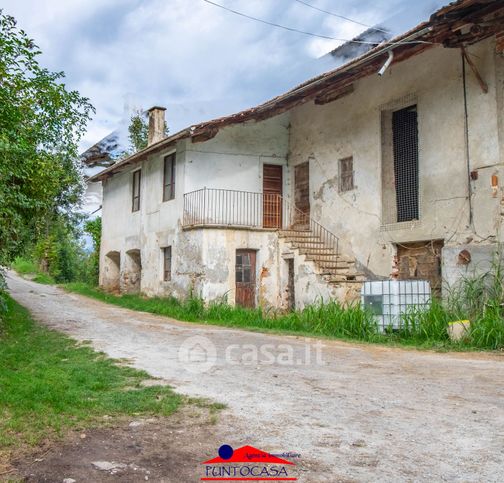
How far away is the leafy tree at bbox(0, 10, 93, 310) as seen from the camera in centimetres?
766

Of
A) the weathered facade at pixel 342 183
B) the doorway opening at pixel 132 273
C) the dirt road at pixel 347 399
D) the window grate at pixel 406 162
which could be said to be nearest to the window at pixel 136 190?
the weathered facade at pixel 342 183

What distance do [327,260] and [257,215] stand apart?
3083 millimetres

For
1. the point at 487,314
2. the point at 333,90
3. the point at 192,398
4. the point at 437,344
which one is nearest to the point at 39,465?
the point at 192,398

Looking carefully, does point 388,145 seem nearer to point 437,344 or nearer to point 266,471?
point 437,344

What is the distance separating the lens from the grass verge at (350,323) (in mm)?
8805

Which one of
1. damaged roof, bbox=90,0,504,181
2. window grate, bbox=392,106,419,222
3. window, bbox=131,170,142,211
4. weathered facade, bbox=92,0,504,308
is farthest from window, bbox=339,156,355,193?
window, bbox=131,170,142,211

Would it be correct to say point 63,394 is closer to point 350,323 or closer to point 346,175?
point 350,323

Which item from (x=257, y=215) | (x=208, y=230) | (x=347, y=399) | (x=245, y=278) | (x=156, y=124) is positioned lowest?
(x=347, y=399)

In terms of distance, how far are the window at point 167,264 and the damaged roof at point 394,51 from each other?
3217 millimetres

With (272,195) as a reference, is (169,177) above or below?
above

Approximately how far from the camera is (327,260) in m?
13.7

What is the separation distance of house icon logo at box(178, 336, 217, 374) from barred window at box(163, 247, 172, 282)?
7242mm

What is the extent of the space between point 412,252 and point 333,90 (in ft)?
14.3

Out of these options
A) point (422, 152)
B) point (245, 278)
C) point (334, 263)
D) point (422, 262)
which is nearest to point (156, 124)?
point (245, 278)
